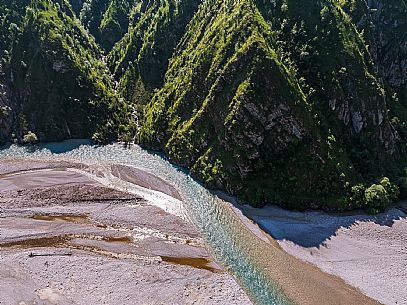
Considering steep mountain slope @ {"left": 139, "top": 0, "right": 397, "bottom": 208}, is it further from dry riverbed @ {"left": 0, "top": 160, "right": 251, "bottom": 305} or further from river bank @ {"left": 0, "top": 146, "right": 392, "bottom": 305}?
dry riverbed @ {"left": 0, "top": 160, "right": 251, "bottom": 305}

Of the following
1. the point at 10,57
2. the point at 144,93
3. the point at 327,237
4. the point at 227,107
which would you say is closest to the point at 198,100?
the point at 227,107

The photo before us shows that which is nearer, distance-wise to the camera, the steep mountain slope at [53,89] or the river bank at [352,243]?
the river bank at [352,243]

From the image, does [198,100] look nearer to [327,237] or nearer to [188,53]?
[188,53]

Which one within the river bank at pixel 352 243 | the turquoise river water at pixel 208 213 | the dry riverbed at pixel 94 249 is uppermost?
the river bank at pixel 352 243

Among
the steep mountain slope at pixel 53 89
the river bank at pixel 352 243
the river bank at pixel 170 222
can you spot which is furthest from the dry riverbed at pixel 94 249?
the steep mountain slope at pixel 53 89

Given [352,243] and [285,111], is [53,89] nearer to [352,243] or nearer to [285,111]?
[285,111]

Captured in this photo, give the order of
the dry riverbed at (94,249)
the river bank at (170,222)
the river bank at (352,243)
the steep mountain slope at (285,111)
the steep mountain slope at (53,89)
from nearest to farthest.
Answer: the dry riverbed at (94,249)
the river bank at (170,222)
the river bank at (352,243)
the steep mountain slope at (285,111)
the steep mountain slope at (53,89)

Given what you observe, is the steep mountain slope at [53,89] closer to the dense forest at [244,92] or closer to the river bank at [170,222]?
the dense forest at [244,92]
